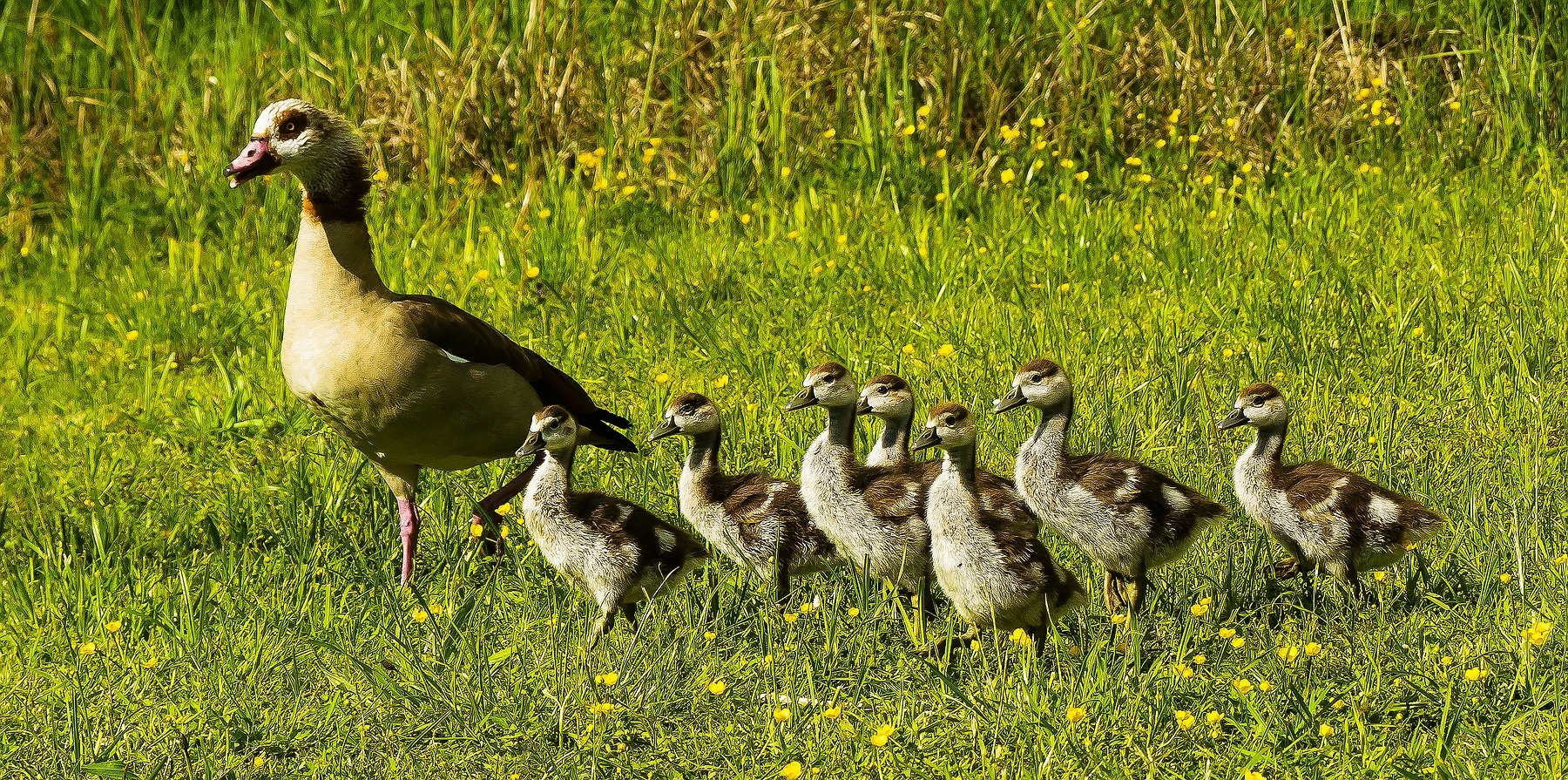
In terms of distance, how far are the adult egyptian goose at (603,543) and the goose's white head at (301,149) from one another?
4.56ft

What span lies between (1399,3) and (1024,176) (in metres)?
2.60

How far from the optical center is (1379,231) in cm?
888

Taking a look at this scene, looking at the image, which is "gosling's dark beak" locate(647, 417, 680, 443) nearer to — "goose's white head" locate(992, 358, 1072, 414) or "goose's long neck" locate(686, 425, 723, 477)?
"goose's long neck" locate(686, 425, 723, 477)

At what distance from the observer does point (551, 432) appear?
18.8 feet

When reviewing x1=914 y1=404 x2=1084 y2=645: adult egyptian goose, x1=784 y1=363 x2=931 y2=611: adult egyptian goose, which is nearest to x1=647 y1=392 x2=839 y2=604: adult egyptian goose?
x1=784 y1=363 x2=931 y2=611: adult egyptian goose

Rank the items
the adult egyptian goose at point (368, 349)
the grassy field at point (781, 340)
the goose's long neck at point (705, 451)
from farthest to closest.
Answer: the adult egyptian goose at point (368, 349), the goose's long neck at point (705, 451), the grassy field at point (781, 340)

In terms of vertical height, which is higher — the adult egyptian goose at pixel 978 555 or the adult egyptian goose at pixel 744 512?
the adult egyptian goose at pixel 978 555

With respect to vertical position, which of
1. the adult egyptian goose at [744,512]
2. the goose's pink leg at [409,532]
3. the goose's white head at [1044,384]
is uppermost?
the goose's white head at [1044,384]

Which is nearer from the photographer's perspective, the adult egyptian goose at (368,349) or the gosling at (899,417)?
the gosling at (899,417)

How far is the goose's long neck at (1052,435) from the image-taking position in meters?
5.68

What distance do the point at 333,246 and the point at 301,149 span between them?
0.37 m

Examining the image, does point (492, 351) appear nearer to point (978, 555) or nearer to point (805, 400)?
point (805, 400)

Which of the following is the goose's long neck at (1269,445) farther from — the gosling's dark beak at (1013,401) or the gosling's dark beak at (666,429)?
the gosling's dark beak at (666,429)

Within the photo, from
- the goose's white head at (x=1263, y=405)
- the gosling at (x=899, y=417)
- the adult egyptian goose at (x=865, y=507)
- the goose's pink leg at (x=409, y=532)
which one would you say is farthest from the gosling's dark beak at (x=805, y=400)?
the goose's pink leg at (x=409, y=532)
